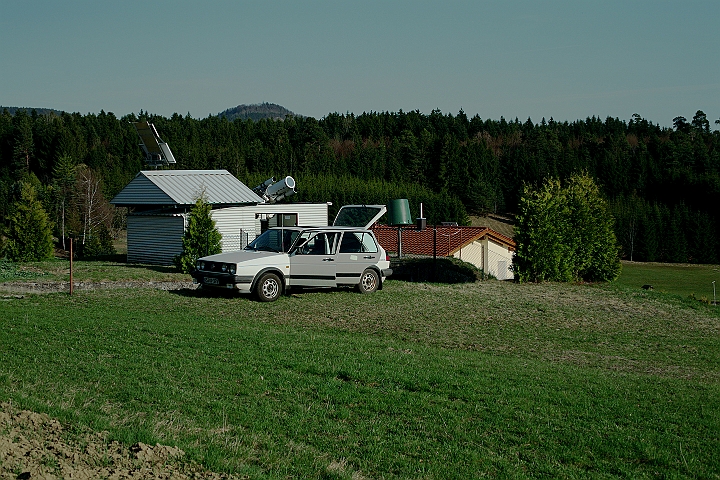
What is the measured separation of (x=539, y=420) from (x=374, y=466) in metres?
2.14

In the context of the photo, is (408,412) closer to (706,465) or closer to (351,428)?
(351,428)

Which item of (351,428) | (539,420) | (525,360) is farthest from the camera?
(525,360)

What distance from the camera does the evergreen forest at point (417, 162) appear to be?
77812 millimetres

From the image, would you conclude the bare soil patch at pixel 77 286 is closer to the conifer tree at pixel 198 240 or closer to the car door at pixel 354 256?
the conifer tree at pixel 198 240

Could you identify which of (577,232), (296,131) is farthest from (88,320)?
(296,131)

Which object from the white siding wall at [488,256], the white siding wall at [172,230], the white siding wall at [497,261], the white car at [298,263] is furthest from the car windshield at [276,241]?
the white siding wall at [497,261]

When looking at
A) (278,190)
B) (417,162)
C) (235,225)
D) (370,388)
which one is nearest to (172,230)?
(235,225)

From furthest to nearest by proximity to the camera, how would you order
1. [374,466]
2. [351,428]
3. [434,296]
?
[434,296], [351,428], [374,466]

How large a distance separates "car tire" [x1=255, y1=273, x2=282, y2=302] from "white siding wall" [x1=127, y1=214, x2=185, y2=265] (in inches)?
483

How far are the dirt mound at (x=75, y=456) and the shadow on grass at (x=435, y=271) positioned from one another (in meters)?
19.7

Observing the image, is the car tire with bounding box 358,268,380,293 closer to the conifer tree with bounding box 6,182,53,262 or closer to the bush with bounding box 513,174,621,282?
the bush with bounding box 513,174,621,282

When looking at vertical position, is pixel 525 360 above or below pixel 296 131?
below

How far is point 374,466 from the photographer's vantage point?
5711 mm

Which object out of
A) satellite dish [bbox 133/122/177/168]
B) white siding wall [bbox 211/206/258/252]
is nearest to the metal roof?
white siding wall [bbox 211/206/258/252]
